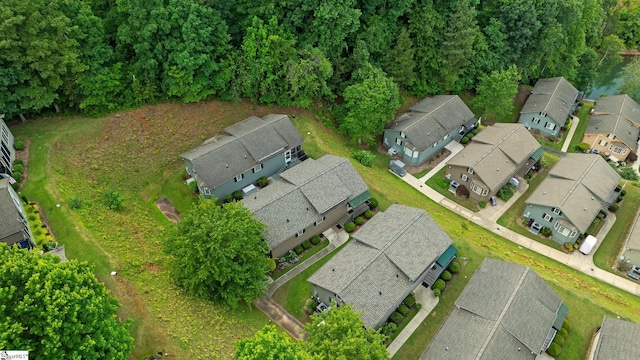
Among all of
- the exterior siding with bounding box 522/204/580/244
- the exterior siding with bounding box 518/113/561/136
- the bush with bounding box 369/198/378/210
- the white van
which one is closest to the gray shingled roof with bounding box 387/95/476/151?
the exterior siding with bounding box 518/113/561/136

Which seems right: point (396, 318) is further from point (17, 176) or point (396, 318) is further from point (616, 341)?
point (17, 176)

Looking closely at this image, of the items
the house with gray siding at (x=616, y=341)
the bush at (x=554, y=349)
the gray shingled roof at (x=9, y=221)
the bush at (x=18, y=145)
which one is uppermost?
the bush at (x=18, y=145)

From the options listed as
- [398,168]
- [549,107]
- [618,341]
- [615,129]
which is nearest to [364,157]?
[398,168]

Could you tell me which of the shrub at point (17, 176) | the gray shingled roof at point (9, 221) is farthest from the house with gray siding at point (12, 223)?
the shrub at point (17, 176)

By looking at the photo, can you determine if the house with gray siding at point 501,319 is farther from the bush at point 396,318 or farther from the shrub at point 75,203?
the shrub at point 75,203

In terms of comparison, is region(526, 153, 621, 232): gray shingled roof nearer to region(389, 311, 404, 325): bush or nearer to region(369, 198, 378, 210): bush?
region(369, 198, 378, 210): bush

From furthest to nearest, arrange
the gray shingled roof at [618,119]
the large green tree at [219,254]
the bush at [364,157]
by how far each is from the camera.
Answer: the gray shingled roof at [618,119], the bush at [364,157], the large green tree at [219,254]

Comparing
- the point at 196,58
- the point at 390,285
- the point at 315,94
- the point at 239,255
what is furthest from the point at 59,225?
the point at 315,94
